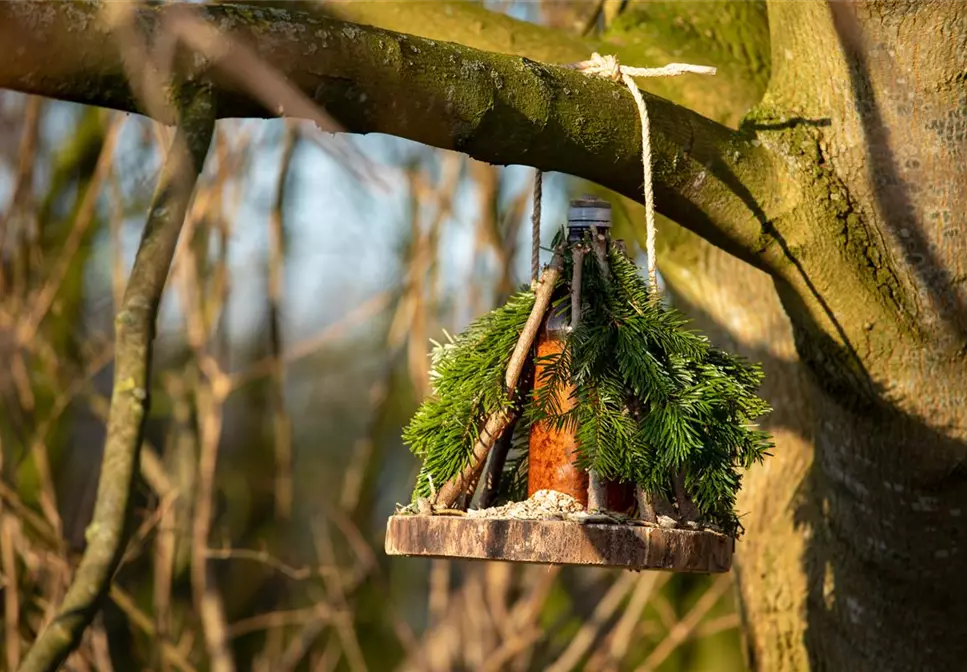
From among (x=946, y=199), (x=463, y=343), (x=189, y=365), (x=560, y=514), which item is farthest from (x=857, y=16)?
(x=189, y=365)

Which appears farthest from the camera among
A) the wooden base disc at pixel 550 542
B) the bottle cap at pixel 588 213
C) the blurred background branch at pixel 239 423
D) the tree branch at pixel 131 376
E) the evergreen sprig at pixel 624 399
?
the blurred background branch at pixel 239 423

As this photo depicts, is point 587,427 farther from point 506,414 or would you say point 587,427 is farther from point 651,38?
point 651,38

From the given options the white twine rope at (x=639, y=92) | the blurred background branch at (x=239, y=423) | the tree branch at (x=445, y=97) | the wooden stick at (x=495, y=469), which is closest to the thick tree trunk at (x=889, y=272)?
the tree branch at (x=445, y=97)

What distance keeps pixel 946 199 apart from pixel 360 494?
3.76 meters

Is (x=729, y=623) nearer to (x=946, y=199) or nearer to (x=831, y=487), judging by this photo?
(x=831, y=487)

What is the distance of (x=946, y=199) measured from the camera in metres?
1.66

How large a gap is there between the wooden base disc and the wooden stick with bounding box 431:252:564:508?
0.07 meters

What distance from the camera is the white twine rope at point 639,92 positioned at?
146cm

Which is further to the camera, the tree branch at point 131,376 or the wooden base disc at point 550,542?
the wooden base disc at point 550,542

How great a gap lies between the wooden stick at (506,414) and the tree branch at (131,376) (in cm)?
42

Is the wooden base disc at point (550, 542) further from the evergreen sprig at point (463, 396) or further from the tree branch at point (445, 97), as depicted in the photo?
the tree branch at point (445, 97)

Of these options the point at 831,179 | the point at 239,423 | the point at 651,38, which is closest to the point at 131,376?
the point at 831,179

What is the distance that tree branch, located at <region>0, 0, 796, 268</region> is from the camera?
3.80 ft

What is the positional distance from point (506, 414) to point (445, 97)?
44 centimetres
